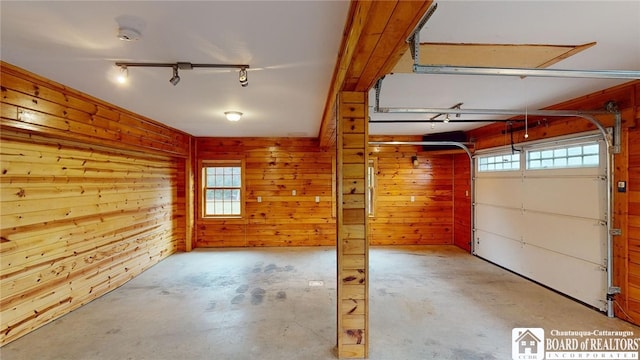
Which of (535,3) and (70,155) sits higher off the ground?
(535,3)

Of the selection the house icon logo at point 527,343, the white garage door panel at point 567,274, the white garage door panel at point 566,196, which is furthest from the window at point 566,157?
the house icon logo at point 527,343

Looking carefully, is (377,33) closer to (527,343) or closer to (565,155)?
(527,343)

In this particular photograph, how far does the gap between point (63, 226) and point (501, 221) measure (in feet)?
20.0

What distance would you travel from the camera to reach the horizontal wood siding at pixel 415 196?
20.5 ft

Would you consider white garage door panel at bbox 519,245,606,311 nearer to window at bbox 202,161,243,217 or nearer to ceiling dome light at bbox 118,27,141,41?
ceiling dome light at bbox 118,27,141,41

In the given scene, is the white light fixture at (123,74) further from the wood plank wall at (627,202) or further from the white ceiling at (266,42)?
the wood plank wall at (627,202)

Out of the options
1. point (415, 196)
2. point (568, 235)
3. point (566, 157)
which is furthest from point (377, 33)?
point (415, 196)

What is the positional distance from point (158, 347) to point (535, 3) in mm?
3670

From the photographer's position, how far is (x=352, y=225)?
2281 mm

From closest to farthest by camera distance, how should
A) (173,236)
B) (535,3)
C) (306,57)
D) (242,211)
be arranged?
(535,3)
(306,57)
(173,236)
(242,211)

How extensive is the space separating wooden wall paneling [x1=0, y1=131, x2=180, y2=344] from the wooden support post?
2.98 metres

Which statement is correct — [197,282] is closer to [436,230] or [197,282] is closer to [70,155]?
[70,155]

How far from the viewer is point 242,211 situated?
6.09 meters

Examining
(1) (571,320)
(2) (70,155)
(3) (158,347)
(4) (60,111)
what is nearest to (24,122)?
(4) (60,111)
